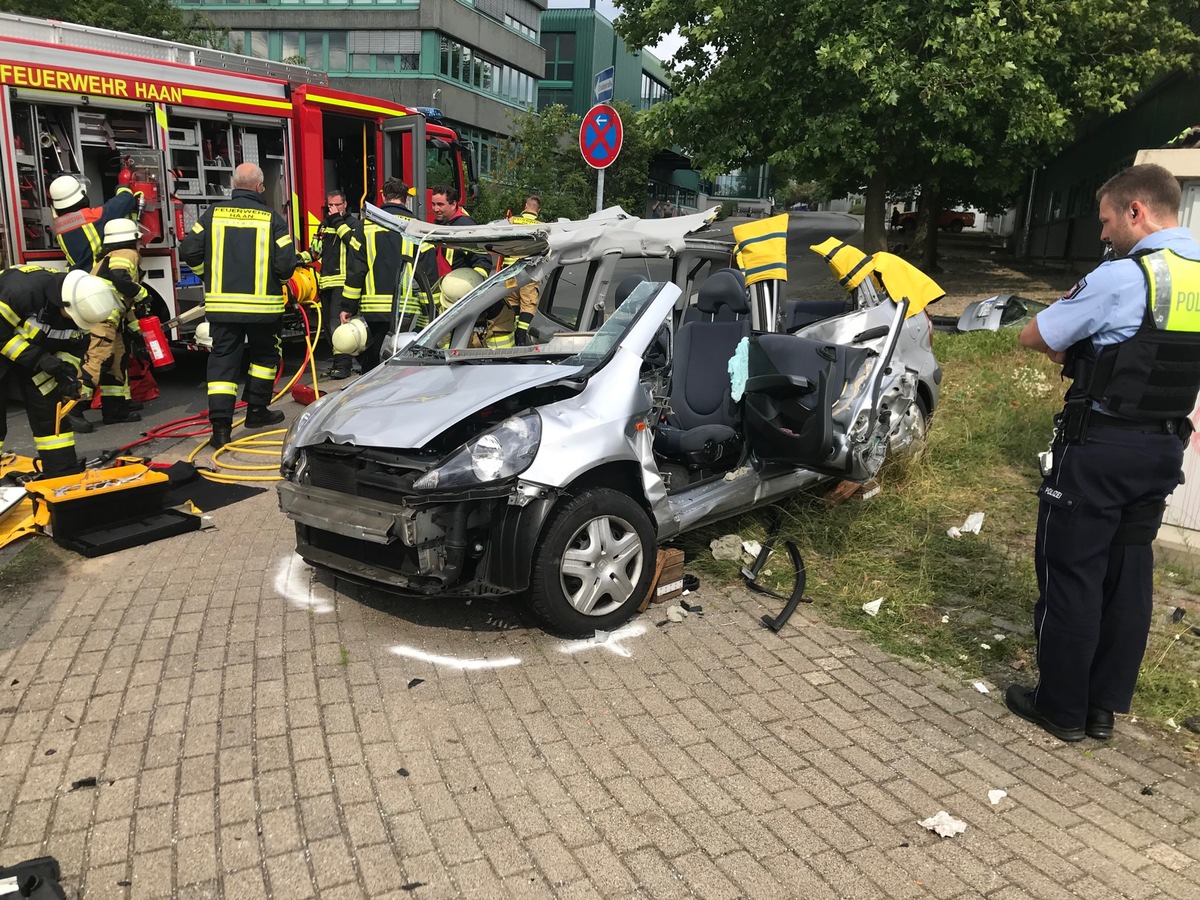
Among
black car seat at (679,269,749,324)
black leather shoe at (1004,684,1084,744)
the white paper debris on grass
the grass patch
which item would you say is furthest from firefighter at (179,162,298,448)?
the white paper debris on grass

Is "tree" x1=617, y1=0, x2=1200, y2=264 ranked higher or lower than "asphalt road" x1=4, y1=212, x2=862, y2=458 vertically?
higher

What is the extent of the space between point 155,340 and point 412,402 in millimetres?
4935

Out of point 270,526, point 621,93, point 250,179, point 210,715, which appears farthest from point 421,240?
point 621,93

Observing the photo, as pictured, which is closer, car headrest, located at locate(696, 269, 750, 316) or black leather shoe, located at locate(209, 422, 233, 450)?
car headrest, located at locate(696, 269, 750, 316)

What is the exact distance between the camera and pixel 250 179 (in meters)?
7.46

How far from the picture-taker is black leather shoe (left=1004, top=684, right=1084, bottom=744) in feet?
11.6

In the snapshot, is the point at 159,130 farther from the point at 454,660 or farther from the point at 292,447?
the point at 454,660

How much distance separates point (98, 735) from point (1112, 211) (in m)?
4.21

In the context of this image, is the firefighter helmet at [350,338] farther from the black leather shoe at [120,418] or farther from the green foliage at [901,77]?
the green foliage at [901,77]

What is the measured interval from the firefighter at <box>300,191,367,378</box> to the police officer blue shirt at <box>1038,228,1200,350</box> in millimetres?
6569

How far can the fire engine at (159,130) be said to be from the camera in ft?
26.1

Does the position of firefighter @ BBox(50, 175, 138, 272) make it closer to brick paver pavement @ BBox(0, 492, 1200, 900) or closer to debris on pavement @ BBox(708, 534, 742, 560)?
brick paver pavement @ BBox(0, 492, 1200, 900)

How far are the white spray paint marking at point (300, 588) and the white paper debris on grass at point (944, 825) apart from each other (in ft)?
9.16

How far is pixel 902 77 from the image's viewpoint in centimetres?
1158
